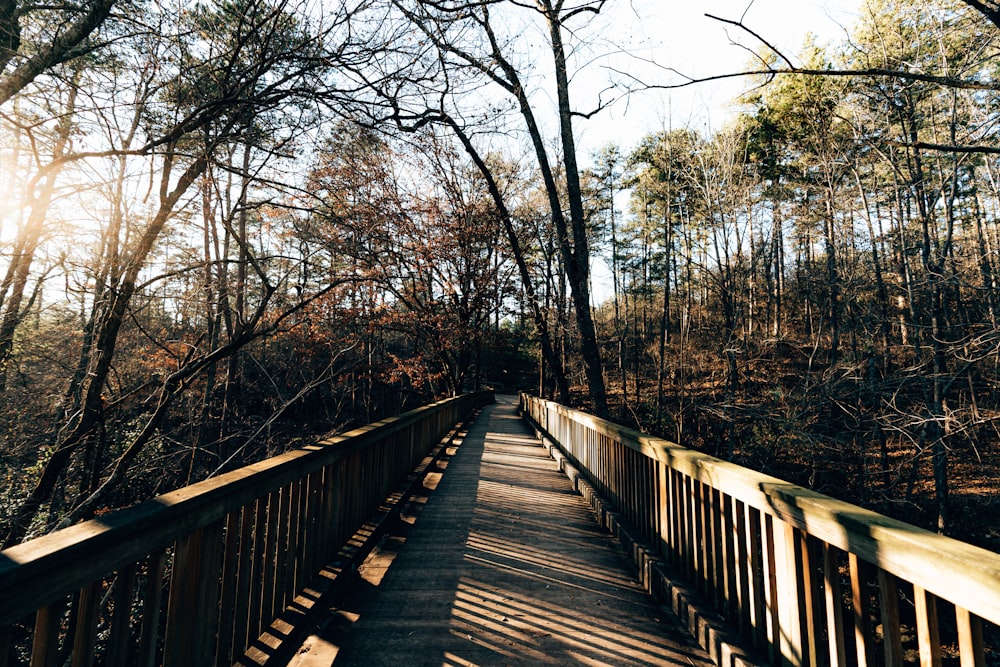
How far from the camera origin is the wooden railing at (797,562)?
1.27 m

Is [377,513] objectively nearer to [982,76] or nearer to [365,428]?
[365,428]

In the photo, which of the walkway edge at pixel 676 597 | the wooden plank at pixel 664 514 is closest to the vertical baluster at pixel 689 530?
the walkway edge at pixel 676 597

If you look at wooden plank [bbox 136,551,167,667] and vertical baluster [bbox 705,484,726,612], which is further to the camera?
vertical baluster [bbox 705,484,726,612]

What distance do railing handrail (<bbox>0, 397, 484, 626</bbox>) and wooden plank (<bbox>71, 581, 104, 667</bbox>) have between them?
0.09 m

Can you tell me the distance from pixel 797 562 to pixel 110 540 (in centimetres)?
248

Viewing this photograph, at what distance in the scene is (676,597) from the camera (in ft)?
9.52

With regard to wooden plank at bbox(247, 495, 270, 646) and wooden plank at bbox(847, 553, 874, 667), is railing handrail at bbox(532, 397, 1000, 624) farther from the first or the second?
wooden plank at bbox(247, 495, 270, 646)

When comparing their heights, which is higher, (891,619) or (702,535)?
(891,619)

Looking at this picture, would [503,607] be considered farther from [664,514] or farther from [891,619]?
[891,619]

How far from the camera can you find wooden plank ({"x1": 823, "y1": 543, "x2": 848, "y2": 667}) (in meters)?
1.75

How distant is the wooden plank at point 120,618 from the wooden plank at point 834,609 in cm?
240

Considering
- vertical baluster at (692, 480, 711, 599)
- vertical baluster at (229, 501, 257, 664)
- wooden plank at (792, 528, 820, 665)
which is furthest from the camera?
vertical baluster at (692, 480, 711, 599)

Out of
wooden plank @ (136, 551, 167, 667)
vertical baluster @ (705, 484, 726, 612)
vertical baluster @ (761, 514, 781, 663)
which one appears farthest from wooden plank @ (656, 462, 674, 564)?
wooden plank @ (136, 551, 167, 667)

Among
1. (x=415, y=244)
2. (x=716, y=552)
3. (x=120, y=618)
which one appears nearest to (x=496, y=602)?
(x=716, y=552)
